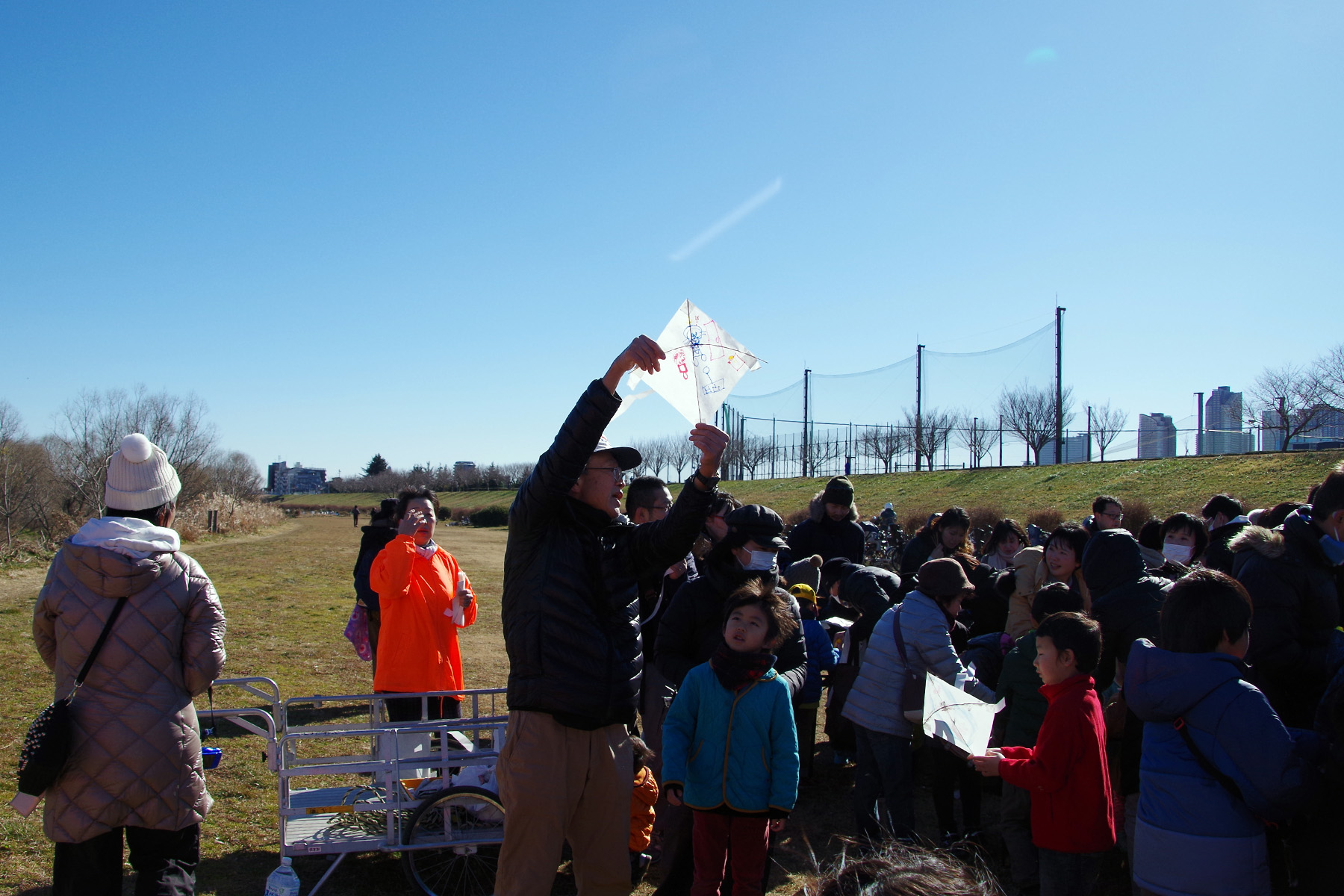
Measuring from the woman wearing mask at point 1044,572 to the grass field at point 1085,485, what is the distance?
12.5m

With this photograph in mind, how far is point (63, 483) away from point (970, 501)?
35.8m

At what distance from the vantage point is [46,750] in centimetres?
279

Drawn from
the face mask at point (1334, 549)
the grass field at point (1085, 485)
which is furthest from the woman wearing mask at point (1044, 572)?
the grass field at point (1085, 485)

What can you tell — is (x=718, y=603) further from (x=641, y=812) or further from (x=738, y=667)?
(x=641, y=812)

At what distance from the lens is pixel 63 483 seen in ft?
114

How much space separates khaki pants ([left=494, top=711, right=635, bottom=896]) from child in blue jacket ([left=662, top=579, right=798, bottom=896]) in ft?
1.99

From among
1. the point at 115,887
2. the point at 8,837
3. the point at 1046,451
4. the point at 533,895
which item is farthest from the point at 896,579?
the point at 1046,451

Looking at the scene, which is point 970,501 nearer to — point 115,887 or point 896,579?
point 896,579

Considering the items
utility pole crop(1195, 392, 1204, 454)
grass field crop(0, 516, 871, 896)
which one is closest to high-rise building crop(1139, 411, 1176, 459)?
utility pole crop(1195, 392, 1204, 454)

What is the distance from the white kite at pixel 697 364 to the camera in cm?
312

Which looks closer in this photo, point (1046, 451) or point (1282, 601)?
point (1282, 601)

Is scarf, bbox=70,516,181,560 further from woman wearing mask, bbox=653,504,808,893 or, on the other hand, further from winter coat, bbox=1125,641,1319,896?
winter coat, bbox=1125,641,1319,896

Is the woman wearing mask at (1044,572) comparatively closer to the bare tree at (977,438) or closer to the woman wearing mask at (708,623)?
the woman wearing mask at (708,623)

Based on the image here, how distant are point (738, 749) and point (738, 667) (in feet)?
1.09
